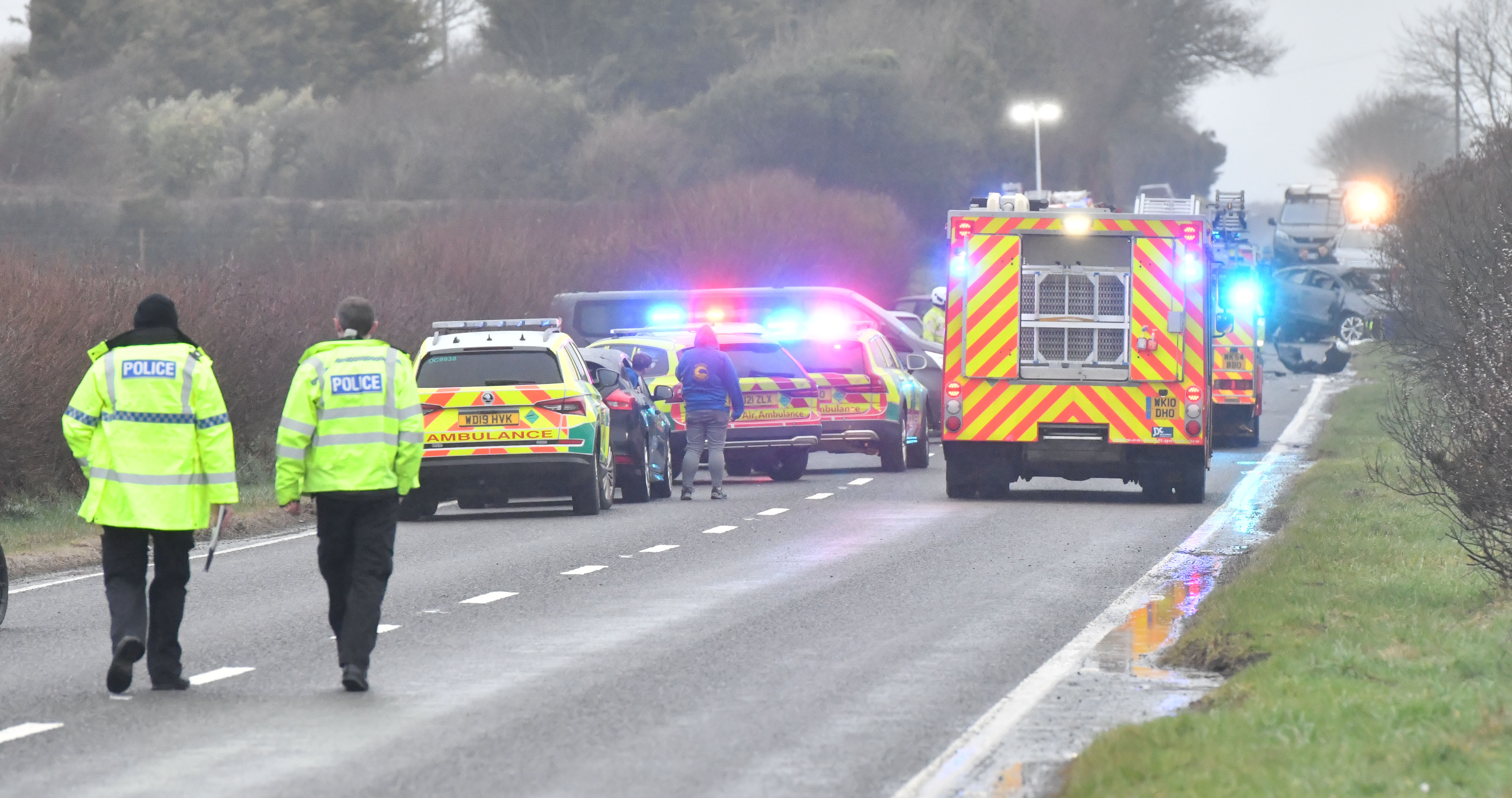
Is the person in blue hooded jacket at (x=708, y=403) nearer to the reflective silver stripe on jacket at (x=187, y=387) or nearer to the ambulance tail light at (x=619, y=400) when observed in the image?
the ambulance tail light at (x=619, y=400)

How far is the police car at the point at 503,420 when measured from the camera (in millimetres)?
19219

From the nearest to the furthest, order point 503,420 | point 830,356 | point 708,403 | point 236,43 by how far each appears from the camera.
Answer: point 503,420
point 708,403
point 830,356
point 236,43

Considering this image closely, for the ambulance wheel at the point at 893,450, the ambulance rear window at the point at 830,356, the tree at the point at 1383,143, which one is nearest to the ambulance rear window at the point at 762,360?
the ambulance rear window at the point at 830,356

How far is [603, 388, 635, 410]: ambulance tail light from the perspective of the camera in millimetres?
21328

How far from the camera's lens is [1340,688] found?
29.3ft

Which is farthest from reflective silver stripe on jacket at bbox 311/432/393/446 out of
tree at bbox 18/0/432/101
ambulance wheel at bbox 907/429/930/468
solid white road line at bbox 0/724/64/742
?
tree at bbox 18/0/432/101

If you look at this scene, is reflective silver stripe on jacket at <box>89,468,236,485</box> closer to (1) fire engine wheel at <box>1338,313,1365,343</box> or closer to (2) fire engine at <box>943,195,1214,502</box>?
(2) fire engine at <box>943,195,1214,502</box>

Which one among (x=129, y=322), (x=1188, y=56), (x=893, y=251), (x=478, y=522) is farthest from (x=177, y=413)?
(x=1188, y=56)

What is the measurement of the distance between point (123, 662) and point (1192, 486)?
13.1 metres

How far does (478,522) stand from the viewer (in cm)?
1977

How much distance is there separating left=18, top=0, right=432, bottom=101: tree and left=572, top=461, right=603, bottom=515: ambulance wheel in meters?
47.8

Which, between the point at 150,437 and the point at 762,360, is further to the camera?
the point at 762,360

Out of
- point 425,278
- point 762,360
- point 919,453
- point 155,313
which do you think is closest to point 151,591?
point 155,313

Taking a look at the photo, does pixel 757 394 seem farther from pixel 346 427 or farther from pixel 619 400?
pixel 346 427
